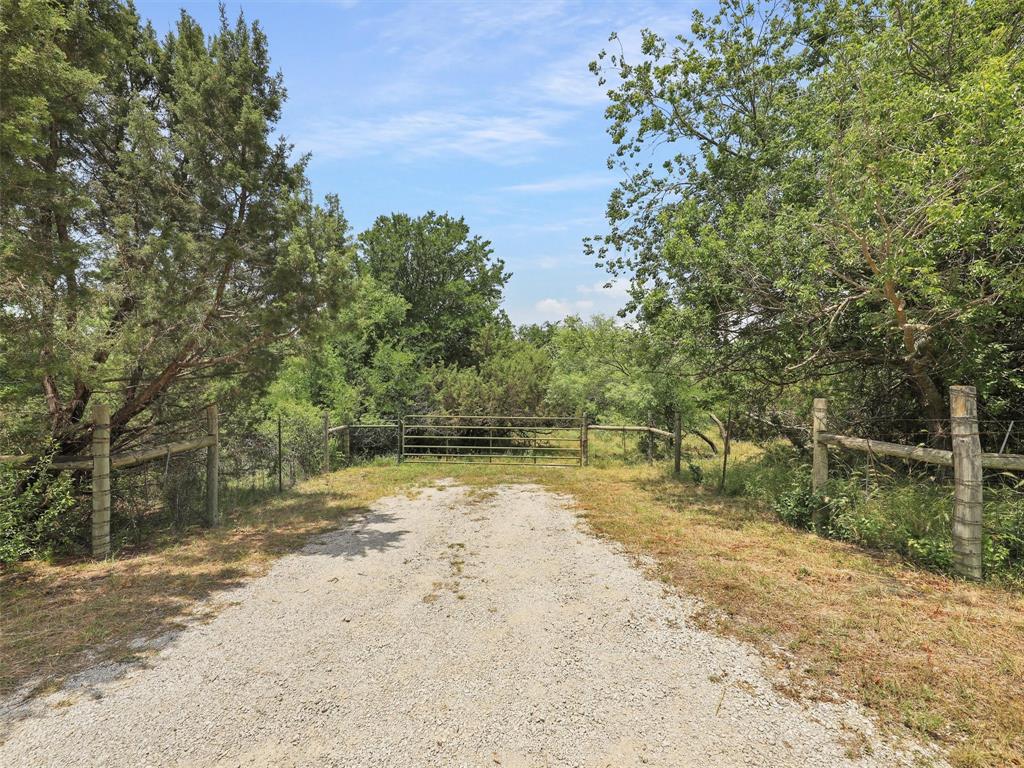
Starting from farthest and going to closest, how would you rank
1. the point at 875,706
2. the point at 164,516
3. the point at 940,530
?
the point at 164,516 → the point at 940,530 → the point at 875,706

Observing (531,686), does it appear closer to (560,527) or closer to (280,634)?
(280,634)

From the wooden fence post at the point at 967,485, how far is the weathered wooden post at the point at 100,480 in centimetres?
803

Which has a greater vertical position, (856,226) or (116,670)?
(856,226)

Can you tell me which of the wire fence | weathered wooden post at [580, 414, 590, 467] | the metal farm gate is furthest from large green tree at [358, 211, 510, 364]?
the wire fence

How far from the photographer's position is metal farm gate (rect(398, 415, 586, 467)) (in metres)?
11.8

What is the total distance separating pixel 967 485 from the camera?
157 inches

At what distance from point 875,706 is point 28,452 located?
7120mm

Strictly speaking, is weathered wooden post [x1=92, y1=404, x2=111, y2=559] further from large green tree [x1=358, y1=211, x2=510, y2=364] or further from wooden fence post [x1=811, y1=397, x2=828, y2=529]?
large green tree [x1=358, y1=211, x2=510, y2=364]

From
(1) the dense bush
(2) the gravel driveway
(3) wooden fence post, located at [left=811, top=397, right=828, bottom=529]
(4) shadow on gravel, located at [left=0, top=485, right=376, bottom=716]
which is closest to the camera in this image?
(2) the gravel driveway

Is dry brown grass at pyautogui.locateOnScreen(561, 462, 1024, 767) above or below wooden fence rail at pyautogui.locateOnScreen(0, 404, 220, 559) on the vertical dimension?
below

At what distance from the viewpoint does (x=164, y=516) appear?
6.24 m

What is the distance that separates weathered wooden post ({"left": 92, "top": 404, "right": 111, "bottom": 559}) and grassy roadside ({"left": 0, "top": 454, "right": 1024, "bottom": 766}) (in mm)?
310

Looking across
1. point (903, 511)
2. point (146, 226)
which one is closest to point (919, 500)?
point (903, 511)

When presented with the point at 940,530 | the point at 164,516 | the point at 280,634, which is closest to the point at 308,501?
the point at 164,516
